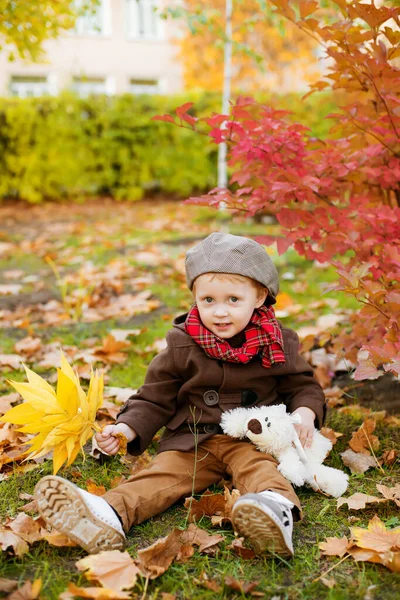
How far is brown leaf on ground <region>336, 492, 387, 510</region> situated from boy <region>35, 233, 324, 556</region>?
9.6 inches

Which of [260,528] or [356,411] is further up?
[260,528]

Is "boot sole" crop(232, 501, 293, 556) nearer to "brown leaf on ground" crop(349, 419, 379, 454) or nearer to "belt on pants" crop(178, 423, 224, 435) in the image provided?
"belt on pants" crop(178, 423, 224, 435)

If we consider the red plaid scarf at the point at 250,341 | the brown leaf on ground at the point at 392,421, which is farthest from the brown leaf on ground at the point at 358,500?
the brown leaf on ground at the point at 392,421

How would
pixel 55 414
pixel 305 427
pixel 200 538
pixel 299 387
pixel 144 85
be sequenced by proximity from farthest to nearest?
pixel 144 85
pixel 299 387
pixel 305 427
pixel 55 414
pixel 200 538

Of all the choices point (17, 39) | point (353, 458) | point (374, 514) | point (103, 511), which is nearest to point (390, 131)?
point (353, 458)

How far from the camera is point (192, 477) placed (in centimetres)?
223

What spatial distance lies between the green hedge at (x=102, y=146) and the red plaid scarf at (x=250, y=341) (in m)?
8.94

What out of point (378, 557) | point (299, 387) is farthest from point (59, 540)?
point (299, 387)

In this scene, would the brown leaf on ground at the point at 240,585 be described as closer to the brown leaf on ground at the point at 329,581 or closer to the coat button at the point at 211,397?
the brown leaf on ground at the point at 329,581

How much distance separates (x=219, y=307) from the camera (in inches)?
88.1

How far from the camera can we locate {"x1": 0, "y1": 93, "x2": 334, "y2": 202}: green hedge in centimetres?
1096

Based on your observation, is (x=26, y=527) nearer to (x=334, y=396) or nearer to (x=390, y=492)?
(x=390, y=492)

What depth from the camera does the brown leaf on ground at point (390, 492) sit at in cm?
214

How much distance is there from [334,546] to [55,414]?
0.94m
